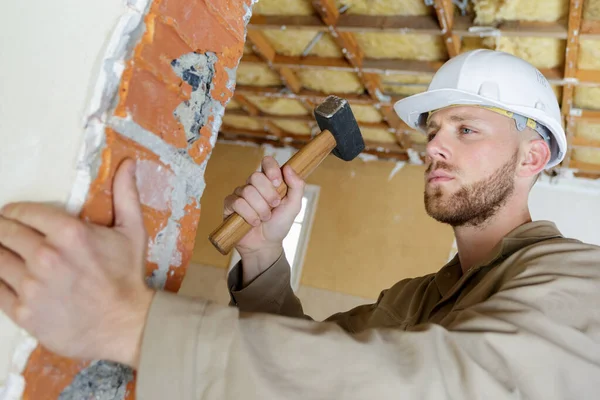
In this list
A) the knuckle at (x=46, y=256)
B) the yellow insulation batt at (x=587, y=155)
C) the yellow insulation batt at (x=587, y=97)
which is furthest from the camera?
the yellow insulation batt at (x=587, y=155)

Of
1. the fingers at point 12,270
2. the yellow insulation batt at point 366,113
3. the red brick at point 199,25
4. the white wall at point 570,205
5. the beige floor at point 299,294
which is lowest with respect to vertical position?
the beige floor at point 299,294

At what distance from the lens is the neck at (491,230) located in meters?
1.57

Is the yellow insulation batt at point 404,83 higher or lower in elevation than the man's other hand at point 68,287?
higher

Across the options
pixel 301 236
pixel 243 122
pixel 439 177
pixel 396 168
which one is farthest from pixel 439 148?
pixel 243 122

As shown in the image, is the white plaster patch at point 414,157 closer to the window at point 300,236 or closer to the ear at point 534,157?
the window at point 300,236

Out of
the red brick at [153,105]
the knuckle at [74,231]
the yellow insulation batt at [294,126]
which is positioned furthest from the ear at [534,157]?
the yellow insulation batt at [294,126]

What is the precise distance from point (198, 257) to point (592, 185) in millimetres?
4544

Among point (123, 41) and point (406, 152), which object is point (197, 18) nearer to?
point (123, 41)

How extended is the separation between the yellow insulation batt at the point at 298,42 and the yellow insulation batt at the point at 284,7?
187mm

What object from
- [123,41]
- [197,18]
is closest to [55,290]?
[123,41]

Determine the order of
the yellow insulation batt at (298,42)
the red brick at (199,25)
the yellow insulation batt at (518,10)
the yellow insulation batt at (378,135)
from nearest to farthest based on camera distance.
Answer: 1. the red brick at (199,25)
2. the yellow insulation batt at (518,10)
3. the yellow insulation batt at (298,42)
4. the yellow insulation batt at (378,135)

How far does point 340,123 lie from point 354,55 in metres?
2.58

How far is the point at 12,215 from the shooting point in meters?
0.70

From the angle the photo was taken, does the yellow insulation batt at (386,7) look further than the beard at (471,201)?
Yes
